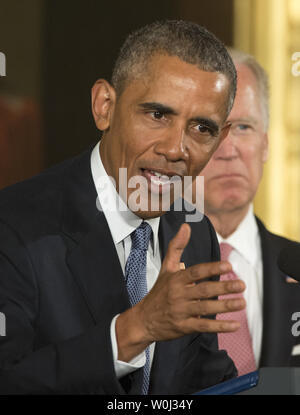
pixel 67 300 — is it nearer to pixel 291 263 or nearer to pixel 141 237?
pixel 141 237

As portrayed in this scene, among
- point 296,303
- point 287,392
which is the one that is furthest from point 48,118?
point 287,392

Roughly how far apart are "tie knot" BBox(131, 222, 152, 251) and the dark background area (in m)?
0.60

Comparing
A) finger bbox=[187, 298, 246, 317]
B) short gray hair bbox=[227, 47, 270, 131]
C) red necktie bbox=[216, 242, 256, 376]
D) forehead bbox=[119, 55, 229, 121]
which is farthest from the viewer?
short gray hair bbox=[227, 47, 270, 131]

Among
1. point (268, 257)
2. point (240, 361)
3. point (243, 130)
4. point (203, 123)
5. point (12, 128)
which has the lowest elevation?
point (240, 361)

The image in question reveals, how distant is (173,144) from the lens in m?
1.14

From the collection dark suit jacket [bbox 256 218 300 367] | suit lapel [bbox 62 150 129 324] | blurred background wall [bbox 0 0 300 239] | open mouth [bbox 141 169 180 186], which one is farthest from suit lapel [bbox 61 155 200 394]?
blurred background wall [bbox 0 0 300 239]

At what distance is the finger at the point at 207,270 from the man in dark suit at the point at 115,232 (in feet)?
0.48

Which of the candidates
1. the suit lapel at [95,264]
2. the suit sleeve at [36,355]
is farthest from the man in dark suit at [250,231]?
the suit sleeve at [36,355]

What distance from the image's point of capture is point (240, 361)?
1.50 meters

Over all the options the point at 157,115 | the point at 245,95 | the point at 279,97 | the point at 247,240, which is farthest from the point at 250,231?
the point at 157,115

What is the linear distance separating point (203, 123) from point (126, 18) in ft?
2.48

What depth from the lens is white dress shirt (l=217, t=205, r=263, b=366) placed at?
1.57m

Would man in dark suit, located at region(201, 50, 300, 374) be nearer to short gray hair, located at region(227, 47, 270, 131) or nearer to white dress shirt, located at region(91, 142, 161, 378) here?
short gray hair, located at region(227, 47, 270, 131)

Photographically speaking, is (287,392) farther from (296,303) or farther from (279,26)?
(279,26)
